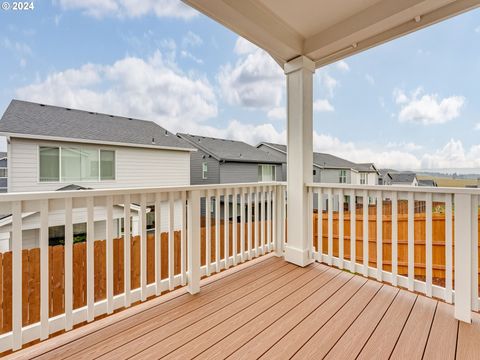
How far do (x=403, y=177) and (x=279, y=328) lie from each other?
6.32ft

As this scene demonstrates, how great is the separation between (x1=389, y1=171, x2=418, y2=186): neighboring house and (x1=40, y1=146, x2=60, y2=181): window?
2891 mm

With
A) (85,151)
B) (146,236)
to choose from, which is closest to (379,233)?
(146,236)

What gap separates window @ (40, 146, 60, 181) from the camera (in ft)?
4.99

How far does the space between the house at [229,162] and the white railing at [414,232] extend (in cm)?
72

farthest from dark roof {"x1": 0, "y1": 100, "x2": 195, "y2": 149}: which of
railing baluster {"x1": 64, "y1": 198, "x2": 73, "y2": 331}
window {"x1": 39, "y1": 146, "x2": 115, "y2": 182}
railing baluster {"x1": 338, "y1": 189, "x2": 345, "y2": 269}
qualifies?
railing baluster {"x1": 338, "y1": 189, "x2": 345, "y2": 269}

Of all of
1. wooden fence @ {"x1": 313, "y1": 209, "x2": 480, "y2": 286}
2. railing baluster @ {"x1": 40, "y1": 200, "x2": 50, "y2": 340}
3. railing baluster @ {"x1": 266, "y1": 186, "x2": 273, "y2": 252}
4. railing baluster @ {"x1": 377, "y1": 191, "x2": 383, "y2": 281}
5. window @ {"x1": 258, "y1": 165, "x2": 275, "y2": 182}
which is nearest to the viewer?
railing baluster @ {"x1": 40, "y1": 200, "x2": 50, "y2": 340}

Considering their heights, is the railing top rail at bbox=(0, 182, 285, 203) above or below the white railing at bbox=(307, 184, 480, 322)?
above

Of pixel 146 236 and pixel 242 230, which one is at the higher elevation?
pixel 146 236

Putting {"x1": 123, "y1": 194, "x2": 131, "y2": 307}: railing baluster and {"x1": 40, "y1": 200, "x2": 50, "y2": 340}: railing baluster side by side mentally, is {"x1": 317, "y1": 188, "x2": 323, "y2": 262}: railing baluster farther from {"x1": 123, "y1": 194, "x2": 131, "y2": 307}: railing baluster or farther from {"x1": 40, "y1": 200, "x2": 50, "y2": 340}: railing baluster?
{"x1": 40, "y1": 200, "x2": 50, "y2": 340}: railing baluster

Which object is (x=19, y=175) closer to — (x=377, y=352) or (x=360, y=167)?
(x=377, y=352)

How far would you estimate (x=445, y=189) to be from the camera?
6.00 feet

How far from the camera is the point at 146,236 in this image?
1849 millimetres

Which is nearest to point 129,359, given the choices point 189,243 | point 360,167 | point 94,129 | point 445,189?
point 189,243

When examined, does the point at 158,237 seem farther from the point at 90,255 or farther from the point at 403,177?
the point at 403,177
